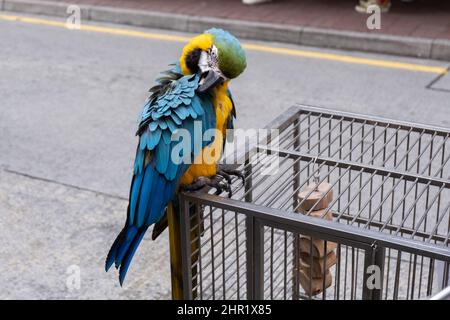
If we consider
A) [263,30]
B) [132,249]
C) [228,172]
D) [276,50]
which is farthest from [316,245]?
[263,30]

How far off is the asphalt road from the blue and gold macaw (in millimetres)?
1322

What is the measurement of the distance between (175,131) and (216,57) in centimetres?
28

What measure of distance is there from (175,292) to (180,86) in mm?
678

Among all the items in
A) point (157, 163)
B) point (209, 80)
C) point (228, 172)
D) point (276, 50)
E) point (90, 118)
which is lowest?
point (90, 118)

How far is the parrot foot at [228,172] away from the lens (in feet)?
8.09

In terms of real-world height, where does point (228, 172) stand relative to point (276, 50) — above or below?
above

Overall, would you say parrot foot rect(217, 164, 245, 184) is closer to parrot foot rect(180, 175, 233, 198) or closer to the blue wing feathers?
parrot foot rect(180, 175, 233, 198)

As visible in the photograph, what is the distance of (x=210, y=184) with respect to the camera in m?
2.34

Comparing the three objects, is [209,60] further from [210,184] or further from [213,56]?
[210,184]

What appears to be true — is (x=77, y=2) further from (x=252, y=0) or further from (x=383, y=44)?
(x=383, y=44)

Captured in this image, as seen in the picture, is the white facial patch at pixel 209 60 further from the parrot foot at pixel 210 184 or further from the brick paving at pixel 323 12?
the brick paving at pixel 323 12

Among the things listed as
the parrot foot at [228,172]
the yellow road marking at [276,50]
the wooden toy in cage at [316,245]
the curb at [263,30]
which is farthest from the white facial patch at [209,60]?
the curb at [263,30]

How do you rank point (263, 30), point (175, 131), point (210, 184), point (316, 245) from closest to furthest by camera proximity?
point (175, 131), point (210, 184), point (316, 245), point (263, 30)
